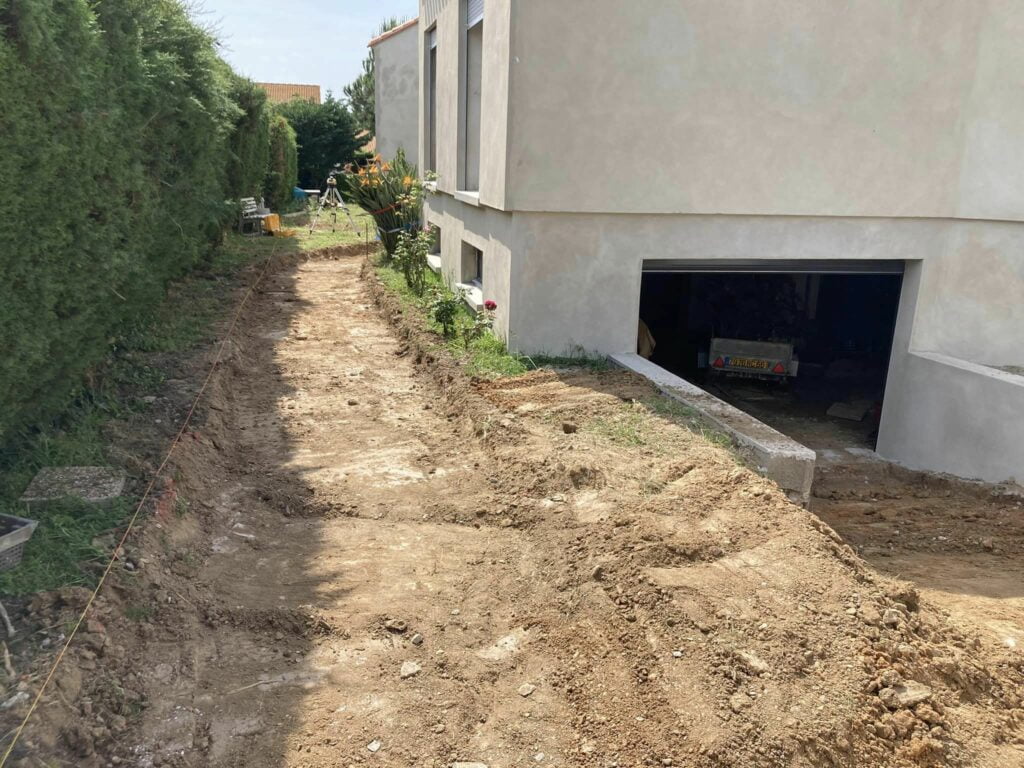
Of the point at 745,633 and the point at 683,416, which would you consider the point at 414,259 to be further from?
the point at 745,633

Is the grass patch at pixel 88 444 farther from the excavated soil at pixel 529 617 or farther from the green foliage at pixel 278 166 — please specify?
the green foliage at pixel 278 166

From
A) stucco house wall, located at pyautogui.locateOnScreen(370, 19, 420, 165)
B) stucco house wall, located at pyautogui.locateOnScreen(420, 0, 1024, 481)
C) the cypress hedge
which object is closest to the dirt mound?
the cypress hedge

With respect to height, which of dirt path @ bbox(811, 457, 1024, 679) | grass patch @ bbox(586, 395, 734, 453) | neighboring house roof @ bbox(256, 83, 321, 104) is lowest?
dirt path @ bbox(811, 457, 1024, 679)

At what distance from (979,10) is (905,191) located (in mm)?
2192

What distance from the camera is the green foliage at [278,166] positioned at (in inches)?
985

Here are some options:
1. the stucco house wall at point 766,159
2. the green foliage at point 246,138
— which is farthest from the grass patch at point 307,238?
the stucco house wall at point 766,159

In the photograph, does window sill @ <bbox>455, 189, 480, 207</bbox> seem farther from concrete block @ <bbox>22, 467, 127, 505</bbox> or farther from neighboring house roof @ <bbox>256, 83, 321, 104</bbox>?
neighboring house roof @ <bbox>256, 83, 321, 104</bbox>

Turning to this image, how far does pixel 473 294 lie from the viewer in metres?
11.4

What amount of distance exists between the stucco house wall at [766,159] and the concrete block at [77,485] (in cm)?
503

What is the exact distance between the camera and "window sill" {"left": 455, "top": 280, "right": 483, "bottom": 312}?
11031 mm

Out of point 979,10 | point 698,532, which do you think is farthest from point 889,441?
point 698,532

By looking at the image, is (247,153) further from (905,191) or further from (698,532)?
(698,532)

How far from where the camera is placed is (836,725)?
11.5ft

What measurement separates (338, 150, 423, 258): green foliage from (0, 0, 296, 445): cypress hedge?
601 centimetres
